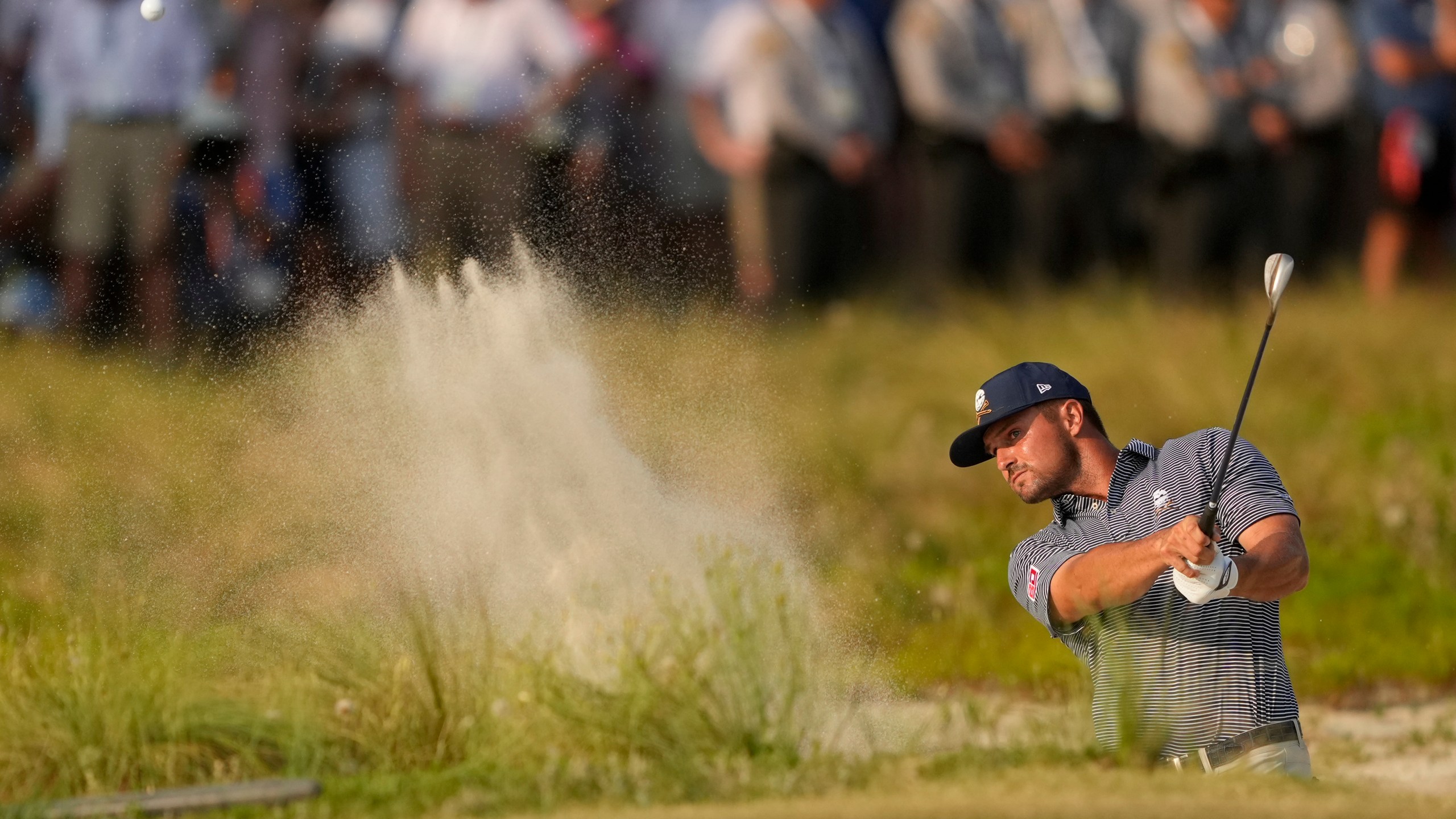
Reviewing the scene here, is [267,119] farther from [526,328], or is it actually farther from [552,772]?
[552,772]

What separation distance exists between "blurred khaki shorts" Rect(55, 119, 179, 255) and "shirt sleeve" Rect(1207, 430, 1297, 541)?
773 cm

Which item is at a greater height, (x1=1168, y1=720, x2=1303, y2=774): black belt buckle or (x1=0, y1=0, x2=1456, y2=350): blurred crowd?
(x1=0, y1=0, x2=1456, y2=350): blurred crowd

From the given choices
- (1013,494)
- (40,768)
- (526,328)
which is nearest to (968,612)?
(1013,494)

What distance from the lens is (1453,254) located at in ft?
49.9

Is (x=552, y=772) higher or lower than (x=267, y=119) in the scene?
lower

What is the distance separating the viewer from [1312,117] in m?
14.7

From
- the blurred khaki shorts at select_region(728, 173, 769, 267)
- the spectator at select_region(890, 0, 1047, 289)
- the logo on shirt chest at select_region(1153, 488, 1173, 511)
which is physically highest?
the spectator at select_region(890, 0, 1047, 289)

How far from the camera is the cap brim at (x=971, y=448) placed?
20.9ft

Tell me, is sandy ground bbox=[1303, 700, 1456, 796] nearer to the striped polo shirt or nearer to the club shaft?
the striped polo shirt

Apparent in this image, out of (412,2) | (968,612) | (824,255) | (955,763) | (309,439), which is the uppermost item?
(412,2)

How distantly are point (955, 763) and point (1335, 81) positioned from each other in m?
9.41

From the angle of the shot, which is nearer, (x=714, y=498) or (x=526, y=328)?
(x=526, y=328)

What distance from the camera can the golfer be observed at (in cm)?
577

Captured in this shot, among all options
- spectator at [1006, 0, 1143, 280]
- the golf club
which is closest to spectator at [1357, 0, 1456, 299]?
spectator at [1006, 0, 1143, 280]
